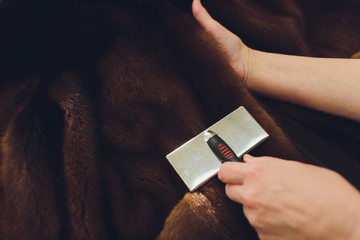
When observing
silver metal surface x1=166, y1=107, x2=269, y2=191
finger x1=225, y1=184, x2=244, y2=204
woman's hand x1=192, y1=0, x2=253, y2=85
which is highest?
woman's hand x1=192, y1=0, x2=253, y2=85

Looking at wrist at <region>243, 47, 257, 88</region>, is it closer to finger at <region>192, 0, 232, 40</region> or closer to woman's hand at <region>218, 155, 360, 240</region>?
finger at <region>192, 0, 232, 40</region>

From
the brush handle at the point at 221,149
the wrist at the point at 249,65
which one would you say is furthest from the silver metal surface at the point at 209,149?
the wrist at the point at 249,65

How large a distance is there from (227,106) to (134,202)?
28 cm

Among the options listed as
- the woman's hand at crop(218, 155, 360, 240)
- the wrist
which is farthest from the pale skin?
the wrist

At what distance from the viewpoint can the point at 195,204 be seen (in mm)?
433

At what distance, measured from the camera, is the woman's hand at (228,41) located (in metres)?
0.66

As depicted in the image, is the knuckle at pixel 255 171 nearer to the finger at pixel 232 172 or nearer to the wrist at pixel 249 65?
the finger at pixel 232 172

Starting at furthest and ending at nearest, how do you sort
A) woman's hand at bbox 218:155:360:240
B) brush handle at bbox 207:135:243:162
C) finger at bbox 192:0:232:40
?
finger at bbox 192:0:232:40 < brush handle at bbox 207:135:243:162 < woman's hand at bbox 218:155:360:240

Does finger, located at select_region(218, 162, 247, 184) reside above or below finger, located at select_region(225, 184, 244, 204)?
above

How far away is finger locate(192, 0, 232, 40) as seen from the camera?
65cm

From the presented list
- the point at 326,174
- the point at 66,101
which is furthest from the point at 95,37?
the point at 326,174

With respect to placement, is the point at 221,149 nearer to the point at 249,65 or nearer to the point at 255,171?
the point at 255,171

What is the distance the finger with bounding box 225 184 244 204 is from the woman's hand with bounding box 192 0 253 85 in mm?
375

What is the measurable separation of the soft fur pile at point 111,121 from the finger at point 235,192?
21 millimetres
